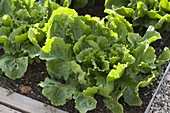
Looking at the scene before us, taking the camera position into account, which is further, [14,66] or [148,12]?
[148,12]

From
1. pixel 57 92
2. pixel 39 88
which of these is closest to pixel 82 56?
pixel 57 92

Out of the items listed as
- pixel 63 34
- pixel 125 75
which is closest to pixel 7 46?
pixel 63 34

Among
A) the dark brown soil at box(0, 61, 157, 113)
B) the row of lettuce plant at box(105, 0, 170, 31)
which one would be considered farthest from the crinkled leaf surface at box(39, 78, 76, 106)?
the row of lettuce plant at box(105, 0, 170, 31)

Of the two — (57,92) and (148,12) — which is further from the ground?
(148,12)

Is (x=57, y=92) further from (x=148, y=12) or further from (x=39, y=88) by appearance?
(x=148, y=12)

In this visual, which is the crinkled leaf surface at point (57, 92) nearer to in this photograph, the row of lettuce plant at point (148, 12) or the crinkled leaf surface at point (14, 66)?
the crinkled leaf surface at point (14, 66)

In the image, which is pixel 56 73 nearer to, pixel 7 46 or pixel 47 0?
pixel 7 46
